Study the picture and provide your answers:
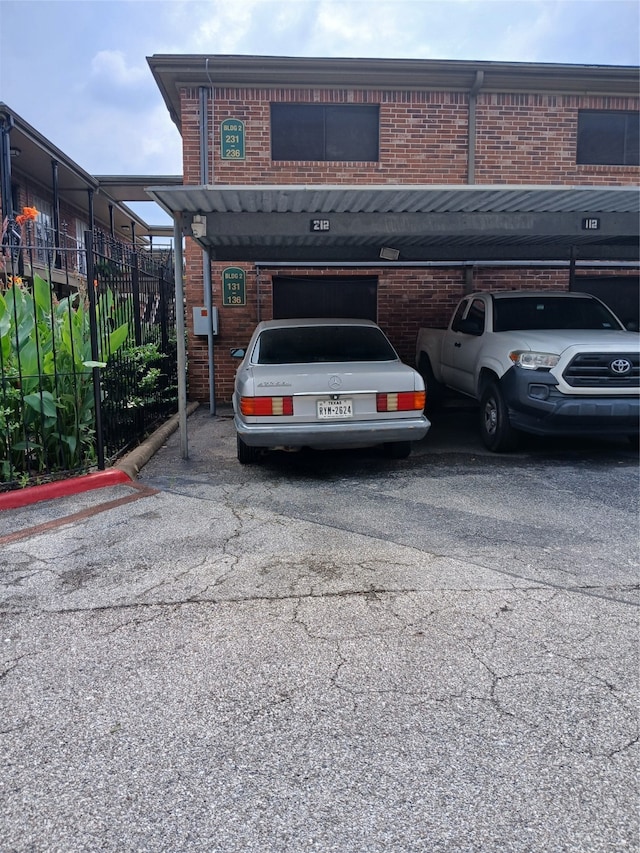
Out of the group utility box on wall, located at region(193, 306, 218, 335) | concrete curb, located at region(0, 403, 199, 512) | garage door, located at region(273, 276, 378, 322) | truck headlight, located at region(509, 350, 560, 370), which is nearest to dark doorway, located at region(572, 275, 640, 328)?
garage door, located at region(273, 276, 378, 322)

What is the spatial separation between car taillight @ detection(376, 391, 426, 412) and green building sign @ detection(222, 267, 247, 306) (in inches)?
221

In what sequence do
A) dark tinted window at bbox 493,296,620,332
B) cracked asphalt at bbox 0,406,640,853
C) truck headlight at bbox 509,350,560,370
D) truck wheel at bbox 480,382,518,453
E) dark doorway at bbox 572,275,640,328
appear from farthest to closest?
dark doorway at bbox 572,275,640,328, dark tinted window at bbox 493,296,620,332, truck wheel at bbox 480,382,518,453, truck headlight at bbox 509,350,560,370, cracked asphalt at bbox 0,406,640,853

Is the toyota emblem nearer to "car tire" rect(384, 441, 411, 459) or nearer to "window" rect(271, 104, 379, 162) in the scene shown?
"car tire" rect(384, 441, 411, 459)

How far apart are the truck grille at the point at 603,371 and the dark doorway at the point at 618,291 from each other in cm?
548

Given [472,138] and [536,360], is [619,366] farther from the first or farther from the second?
[472,138]

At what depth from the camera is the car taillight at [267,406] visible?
19.7ft

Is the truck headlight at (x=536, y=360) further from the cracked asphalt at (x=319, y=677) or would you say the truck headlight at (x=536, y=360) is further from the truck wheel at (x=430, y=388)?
the truck wheel at (x=430, y=388)

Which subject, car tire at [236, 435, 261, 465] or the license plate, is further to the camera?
car tire at [236, 435, 261, 465]

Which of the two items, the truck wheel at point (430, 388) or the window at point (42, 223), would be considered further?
the window at point (42, 223)

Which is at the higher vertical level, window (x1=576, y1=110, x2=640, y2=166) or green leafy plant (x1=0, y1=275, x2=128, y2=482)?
window (x1=576, y1=110, x2=640, y2=166)

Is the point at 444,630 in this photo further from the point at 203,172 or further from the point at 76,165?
the point at 76,165

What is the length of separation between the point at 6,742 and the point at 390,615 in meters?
1.87

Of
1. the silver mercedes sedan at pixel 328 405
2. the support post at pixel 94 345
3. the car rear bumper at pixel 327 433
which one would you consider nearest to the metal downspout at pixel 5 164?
the support post at pixel 94 345

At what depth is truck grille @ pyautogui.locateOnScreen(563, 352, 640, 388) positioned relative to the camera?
676 cm
